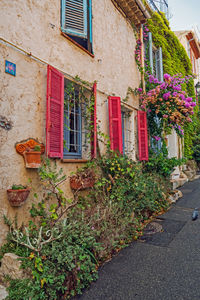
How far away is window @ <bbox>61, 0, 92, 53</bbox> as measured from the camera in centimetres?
425

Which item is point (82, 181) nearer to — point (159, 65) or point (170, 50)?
point (159, 65)

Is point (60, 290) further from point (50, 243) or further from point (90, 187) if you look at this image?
point (90, 187)

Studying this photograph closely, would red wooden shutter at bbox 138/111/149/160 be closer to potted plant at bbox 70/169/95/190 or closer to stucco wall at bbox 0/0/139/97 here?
stucco wall at bbox 0/0/139/97

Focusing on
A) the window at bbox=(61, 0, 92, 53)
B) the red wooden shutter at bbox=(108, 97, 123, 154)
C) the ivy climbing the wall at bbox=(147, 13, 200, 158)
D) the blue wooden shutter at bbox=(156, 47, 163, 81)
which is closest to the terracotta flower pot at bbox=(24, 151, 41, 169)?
the red wooden shutter at bbox=(108, 97, 123, 154)

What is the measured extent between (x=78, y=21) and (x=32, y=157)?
10.5ft

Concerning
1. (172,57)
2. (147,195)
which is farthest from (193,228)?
(172,57)

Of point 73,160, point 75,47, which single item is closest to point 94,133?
point 73,160

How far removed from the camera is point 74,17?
175 inches

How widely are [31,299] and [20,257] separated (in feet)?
1.42

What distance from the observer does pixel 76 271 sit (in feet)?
8.09

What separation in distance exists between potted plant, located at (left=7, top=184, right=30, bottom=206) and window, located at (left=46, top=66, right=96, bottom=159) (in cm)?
75

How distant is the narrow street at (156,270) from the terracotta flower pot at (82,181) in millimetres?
1281

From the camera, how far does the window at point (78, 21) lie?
4250mm

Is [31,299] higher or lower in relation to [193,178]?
lower
